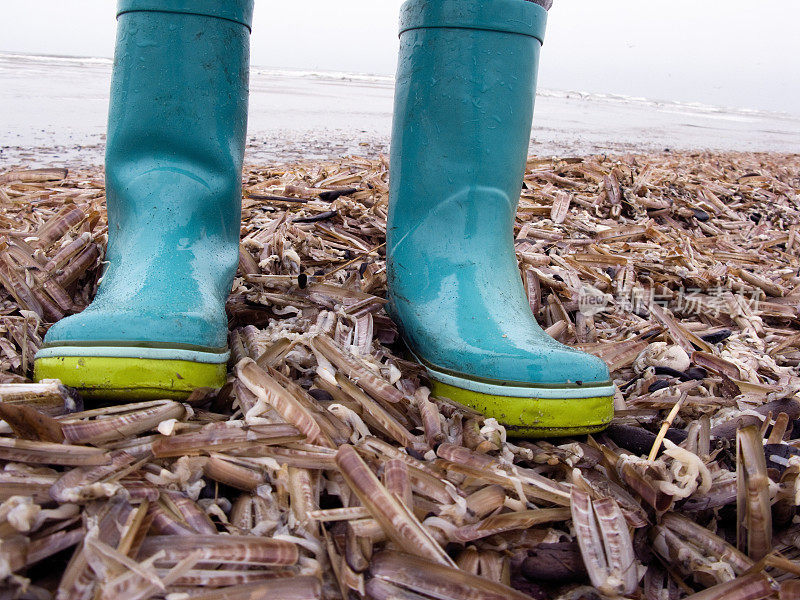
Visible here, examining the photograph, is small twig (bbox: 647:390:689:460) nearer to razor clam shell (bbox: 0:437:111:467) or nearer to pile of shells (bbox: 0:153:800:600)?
pile of shells (bbox: 0:153:800:600)

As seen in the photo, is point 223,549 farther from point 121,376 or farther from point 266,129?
point 266,129

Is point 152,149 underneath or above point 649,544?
above

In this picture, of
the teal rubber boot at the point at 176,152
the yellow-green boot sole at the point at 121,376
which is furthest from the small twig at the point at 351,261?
the yellow-green boot sole at the point at 121,376

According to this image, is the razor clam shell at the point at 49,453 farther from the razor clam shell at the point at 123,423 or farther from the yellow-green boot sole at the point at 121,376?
the yellow-green boot sole at the point at 121,376

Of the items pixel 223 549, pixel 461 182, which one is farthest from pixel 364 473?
pixel 461 182

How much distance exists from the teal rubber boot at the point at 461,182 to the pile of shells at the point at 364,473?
4.2 inches

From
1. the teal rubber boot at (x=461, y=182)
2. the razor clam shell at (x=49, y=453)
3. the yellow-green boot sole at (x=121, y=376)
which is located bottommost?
the razor clam shell at (x=49, y=453)

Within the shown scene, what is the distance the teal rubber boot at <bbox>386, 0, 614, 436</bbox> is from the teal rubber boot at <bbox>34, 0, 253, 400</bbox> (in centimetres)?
34

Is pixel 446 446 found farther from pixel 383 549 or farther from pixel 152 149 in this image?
pixel 152 149

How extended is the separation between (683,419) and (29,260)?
4.52ft

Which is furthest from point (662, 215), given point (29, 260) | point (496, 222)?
point (29, 260)

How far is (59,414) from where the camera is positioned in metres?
0.93

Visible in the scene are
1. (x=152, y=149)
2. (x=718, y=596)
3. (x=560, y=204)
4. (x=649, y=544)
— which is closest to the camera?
(x=718, y=596)

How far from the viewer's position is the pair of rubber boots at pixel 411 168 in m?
1.18
